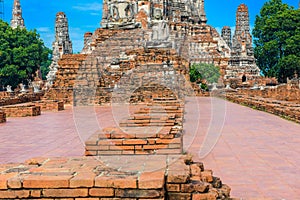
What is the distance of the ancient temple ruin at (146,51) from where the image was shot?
16908 millimetres

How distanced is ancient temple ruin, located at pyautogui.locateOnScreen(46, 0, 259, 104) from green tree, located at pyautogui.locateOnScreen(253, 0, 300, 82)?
2036 millimetres

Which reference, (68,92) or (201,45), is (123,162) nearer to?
(68,92)

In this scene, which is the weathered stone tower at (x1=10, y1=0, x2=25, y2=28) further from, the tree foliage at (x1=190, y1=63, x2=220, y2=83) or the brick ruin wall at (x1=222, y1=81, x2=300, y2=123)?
the brick ruin wall at (x1=222, y1=81, x2=300, y2=123)

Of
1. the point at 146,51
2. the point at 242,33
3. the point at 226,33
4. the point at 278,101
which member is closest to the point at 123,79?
the point at 146,51

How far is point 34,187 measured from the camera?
259cm

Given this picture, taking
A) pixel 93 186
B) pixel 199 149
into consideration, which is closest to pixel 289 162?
pixel 199 149

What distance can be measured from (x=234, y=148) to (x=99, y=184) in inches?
148

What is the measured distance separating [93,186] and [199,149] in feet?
11.5

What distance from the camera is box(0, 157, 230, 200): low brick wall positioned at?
2.55 m

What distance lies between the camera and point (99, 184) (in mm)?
2562

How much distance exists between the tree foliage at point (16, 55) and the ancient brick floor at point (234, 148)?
79.6 feet

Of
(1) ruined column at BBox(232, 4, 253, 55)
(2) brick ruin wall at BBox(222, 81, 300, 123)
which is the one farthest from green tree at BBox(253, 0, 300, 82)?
(2) brick ruin wall at BBox(222, 81, 300, 123)

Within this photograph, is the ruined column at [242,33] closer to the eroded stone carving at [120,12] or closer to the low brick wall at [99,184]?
the eroded stone carving at [120,12]

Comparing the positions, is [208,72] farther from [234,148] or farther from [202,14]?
[234,148]
